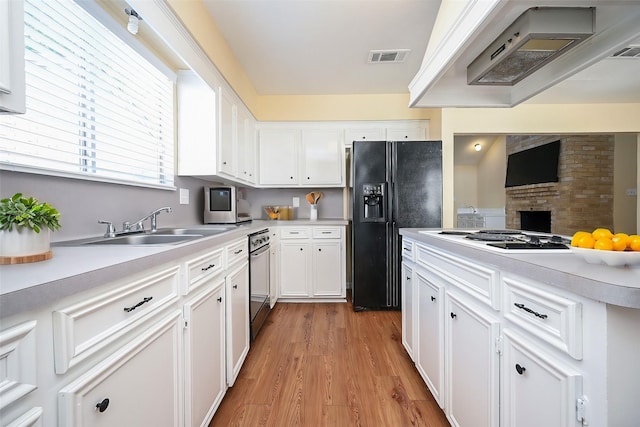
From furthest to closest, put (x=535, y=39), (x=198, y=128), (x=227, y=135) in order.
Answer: (x=227, y=135) → (x=198, y=128) → (x=535, y=39)

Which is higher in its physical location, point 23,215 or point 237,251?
point 23,215

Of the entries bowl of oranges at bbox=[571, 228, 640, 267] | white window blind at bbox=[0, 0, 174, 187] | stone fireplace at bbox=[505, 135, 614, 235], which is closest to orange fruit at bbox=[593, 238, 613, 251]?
bowl of oranges at bbox=[571, 228, 640, 267]

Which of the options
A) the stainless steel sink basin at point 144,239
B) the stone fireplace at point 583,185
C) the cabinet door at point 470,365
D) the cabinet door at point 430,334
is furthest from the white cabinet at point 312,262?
the stone fireplace at point 583,185

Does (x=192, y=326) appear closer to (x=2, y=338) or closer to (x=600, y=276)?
(x=2, y=338)

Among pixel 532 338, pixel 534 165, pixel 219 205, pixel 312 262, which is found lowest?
pixel 312 262

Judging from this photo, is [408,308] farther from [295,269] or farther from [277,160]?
[277,160]

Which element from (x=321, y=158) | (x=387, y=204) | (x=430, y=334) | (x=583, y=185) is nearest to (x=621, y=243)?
(x=430, y=334)

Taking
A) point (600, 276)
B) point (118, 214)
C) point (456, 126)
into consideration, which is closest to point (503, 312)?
point (600, 276)

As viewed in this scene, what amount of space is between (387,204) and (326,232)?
2.59 feet

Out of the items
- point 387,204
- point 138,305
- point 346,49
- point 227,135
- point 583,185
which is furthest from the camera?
point 583,185

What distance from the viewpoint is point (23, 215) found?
0.75 meters

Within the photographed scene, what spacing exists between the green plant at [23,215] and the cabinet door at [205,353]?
574 mm

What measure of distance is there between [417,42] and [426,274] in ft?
7.27

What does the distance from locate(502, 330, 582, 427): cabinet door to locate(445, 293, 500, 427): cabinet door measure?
6cm
